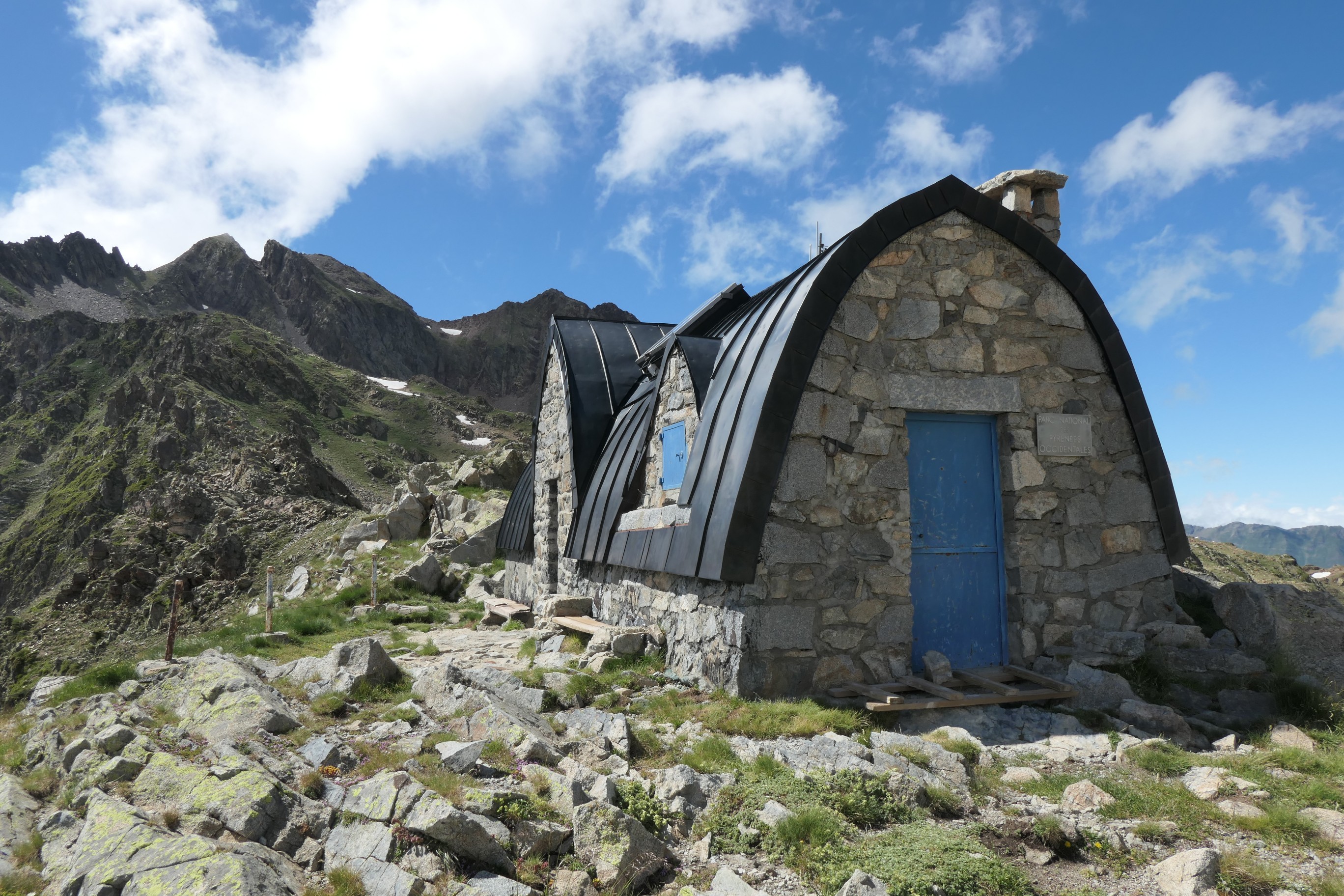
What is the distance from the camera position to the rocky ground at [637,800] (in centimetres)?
380

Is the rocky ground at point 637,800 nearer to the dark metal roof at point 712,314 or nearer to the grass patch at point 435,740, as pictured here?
the grass patch at point 435,740

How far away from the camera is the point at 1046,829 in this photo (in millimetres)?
4227

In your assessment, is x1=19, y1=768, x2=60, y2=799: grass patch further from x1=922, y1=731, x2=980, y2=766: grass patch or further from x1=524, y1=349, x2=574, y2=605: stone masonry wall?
x1=524, y1=349, x2=574, y2=605: stone masonry wall

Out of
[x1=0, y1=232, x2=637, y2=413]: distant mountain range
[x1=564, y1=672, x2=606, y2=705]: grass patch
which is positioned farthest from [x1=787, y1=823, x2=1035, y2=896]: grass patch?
[x1=0, y1=232, x2=637, y2=413]: distant mountain range

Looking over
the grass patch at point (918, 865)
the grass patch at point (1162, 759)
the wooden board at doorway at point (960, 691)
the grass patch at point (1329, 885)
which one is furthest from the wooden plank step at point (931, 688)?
the grass patch at point (1329, 885)

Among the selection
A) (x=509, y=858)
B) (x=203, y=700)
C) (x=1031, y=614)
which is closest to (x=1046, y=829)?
(x=509, y=858)

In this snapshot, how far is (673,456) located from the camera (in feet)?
30.0

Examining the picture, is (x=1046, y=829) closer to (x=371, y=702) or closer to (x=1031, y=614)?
(x=1031, y=614)

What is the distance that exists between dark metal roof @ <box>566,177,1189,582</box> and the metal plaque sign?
2.12 feet

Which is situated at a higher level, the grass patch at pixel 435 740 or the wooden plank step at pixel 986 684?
the wooden plank step at pixel 986 684

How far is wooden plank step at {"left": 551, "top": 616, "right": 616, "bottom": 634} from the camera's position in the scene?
9234mm

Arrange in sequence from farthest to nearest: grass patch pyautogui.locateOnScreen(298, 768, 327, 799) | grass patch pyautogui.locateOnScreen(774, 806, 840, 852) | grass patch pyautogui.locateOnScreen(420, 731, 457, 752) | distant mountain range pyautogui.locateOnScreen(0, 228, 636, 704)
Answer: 1. distant mountain range pyautogui.locateOnScreen(0, 228, 636, 704)
2. grass patch pyautogui.locateOnScreen(420, 731, 457, 752)
3. grass patch pyautogui.locateOnScreen(298, 768, 327, 799)
4. grass patch pyautogui.locateOnScreen(774, 806, 840, 852)

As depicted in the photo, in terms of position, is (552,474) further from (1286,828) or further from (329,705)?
(1286,828)

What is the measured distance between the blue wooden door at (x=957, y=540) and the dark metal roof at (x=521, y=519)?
8.98m
